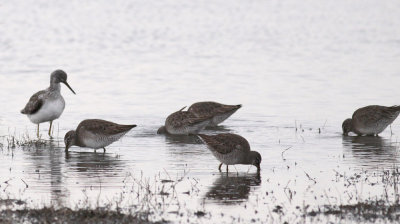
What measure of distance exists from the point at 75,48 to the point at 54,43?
65.9 inches

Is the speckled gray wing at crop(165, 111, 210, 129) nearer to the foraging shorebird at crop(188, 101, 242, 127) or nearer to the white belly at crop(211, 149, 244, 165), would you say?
the foraging shorebird at crop(188, 101, 242, 127)

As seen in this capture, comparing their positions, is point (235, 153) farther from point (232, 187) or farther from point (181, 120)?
point (181, 120)

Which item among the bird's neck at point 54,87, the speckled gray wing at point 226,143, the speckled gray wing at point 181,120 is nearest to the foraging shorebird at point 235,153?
the speckled gray wing at point 226,143

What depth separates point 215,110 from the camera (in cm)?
1834

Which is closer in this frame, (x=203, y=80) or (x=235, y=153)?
(x=235, y=153)

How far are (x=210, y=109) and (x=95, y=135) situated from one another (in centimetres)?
394

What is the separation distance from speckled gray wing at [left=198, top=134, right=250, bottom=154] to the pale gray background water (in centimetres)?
44

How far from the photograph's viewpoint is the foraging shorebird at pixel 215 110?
60.1 feet

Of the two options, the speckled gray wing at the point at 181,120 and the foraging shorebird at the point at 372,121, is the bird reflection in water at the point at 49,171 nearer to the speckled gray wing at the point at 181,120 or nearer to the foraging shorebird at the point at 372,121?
the speckled gray wing at the point at 181,120

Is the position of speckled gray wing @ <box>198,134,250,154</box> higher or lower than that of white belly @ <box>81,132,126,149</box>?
lower

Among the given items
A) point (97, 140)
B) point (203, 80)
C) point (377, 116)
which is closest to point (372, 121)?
point (377, 116)

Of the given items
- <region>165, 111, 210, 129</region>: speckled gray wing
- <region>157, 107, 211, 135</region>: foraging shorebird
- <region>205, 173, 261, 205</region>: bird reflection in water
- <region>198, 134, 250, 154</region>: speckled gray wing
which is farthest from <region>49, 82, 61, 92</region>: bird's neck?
<region>205, 173, 261, 205</region>: bird reflection in water

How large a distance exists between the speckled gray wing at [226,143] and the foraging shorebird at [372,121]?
14.6 ft

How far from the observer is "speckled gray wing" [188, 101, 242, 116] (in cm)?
1832
